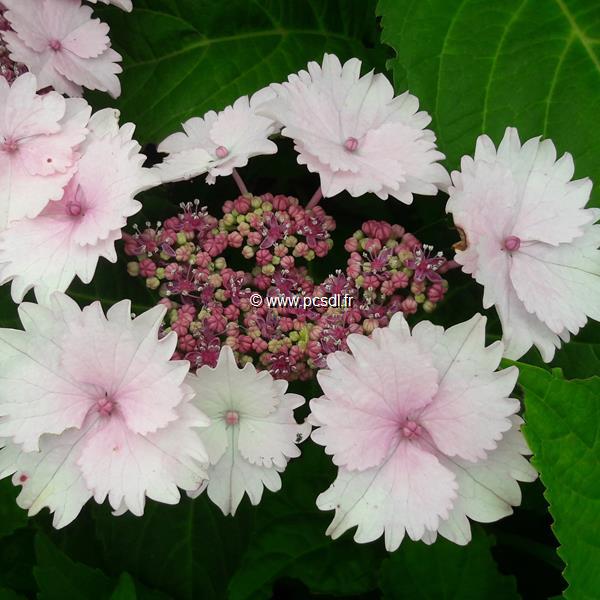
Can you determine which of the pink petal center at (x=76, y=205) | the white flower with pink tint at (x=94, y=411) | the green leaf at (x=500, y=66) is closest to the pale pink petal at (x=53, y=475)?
the white flower with pink tint at (x=94, y=411)

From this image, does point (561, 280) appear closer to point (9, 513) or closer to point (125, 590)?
point (125, 590)

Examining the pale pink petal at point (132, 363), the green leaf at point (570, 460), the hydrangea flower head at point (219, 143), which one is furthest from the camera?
the hydrangea flower head at point (219, 143)

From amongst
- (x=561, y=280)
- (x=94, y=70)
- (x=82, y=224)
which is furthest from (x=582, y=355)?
(x=94, y=70)

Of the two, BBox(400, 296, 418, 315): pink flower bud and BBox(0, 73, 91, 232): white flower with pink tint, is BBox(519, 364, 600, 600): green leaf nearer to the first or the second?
BBox(400, 296, 418, 315): pink flower bud

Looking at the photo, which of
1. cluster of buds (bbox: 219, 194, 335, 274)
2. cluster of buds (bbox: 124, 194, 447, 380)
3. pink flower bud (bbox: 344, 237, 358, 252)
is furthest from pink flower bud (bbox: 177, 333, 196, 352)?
pink flower bud (bbox: 344, 237, 358, 252)

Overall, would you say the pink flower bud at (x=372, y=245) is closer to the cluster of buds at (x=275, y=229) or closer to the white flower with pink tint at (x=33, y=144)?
the cluster of buds at (x=275, y=229)
